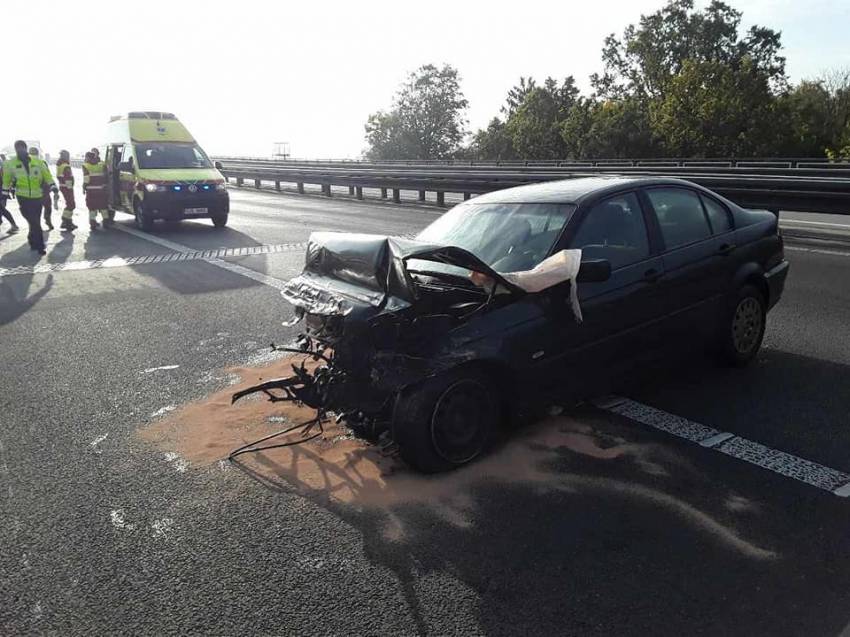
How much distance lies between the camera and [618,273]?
4637mm

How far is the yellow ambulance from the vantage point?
15.3 meters

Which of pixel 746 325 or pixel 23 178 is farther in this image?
pixel 23 178

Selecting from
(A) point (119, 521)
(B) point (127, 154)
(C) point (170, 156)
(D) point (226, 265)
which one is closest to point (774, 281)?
(A) point (119, 521)

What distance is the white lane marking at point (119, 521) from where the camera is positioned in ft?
11.4

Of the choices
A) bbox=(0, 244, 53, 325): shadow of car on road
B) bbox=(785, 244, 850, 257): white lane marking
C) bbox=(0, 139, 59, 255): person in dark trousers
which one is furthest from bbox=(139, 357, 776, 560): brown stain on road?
→ bbox=(0, 139, 59, 255): person in dark trousers

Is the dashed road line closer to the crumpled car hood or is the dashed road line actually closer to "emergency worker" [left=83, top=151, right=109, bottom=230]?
"emergency worker" [left=83, top=151, right=109, bottom=230]

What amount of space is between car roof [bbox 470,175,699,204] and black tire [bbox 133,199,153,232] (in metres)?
11.9

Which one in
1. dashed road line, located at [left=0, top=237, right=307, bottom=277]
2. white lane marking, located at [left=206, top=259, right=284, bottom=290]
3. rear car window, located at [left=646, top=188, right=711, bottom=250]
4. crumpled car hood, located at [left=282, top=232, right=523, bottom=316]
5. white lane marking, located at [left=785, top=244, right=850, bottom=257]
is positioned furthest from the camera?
dashed road line, located at [left=0, top=237, right=307, bottom=277]

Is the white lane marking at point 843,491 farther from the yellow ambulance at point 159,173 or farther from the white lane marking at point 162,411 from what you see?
the yellow ambulance at point 159,173

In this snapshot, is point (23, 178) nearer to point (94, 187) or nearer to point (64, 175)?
point (64, 175)

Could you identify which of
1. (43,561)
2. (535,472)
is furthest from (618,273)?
(43,561)

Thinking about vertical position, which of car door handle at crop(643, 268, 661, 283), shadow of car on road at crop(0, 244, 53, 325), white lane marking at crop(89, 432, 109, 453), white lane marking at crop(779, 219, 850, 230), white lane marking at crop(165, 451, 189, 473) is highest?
car door handle at crop(643, 268, 661, 283)

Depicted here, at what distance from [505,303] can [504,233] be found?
0.90 metres

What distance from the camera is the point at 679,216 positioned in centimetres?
521
